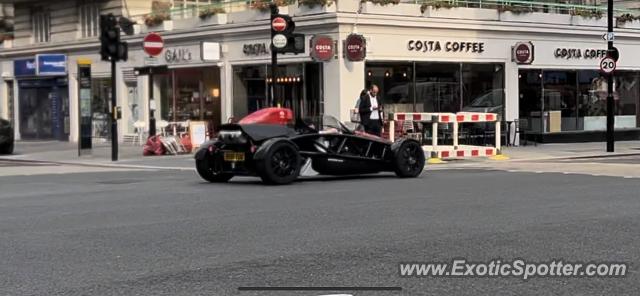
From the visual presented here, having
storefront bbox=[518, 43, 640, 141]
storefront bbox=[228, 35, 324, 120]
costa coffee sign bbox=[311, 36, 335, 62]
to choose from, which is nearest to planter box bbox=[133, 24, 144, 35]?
storefront bbox=[228, 35, 324, 120]

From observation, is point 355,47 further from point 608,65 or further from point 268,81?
point 608,65

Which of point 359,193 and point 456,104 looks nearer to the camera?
point 359,193

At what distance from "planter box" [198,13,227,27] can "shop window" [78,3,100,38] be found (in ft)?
22.5

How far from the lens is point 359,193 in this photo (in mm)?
12219

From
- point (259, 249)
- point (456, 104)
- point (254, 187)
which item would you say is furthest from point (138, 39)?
point (259, 249)

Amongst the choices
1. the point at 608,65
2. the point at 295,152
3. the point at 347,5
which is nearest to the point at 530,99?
the point at 608,65

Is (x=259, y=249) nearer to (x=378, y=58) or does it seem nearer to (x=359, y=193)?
(x=359, y=193)

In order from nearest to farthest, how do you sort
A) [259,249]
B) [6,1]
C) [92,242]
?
[259,249], [92,242], [6,1]

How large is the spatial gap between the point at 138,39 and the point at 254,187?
17.0m

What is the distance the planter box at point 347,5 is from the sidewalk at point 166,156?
5.71 meters

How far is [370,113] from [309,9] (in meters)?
4.56

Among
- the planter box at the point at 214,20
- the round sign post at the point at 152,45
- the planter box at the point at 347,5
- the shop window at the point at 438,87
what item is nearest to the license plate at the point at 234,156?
the round sign post at the point at 152,45

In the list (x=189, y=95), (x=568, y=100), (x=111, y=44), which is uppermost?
(x=111, y=44)

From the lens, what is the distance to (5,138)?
26.0 m
